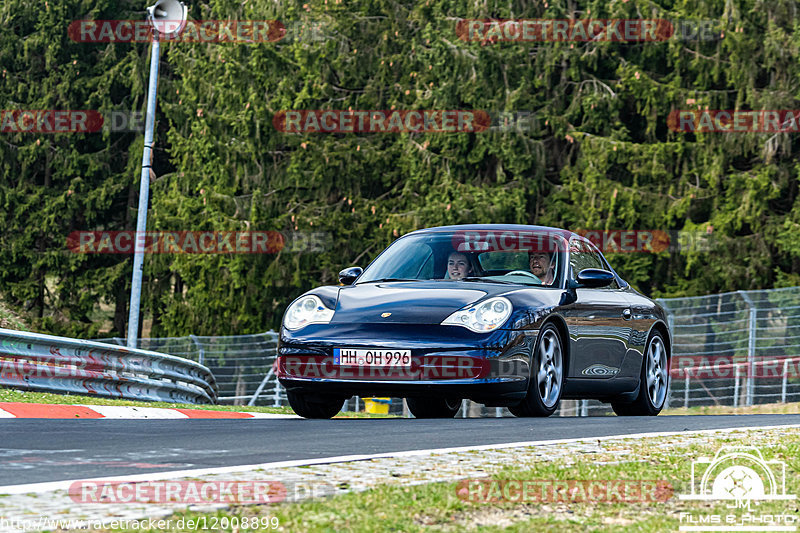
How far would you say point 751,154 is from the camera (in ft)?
93.5

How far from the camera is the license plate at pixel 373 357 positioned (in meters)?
9.54

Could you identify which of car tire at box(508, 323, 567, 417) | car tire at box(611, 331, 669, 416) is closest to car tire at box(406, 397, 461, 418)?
car tire at box(611, 331, 669, 416)

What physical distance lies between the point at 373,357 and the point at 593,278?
2145 millimetres

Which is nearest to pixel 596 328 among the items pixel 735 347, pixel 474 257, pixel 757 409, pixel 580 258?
pixel 580 258

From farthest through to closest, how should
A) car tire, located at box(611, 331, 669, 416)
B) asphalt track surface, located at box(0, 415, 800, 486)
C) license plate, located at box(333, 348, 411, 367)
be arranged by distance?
1. car tire, located at box(611, 331, 669, 416)
2. license plate, located at box(333, 348, 411, 367)
3. asphalt track surface, located at box(0, 415, 800, 486)

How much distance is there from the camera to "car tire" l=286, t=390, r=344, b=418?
33.7 ft

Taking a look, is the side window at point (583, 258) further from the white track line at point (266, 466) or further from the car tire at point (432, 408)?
the white track line at point (266, 466)

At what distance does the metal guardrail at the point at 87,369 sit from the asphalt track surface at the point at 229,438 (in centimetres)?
371

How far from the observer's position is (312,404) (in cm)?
1041

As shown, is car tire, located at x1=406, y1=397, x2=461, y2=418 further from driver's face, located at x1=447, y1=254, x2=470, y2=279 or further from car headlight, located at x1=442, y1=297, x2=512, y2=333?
car headlight, located at x1=442, y1=297, x2=512, y2=333

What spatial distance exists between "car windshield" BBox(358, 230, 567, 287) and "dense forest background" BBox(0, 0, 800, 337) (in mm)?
16624

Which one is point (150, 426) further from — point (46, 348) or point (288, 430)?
point (46, 348)

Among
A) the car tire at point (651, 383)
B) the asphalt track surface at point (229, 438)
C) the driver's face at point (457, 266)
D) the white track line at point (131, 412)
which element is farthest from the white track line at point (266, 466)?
the white track line at point (131, 412)

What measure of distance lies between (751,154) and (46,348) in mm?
19215
